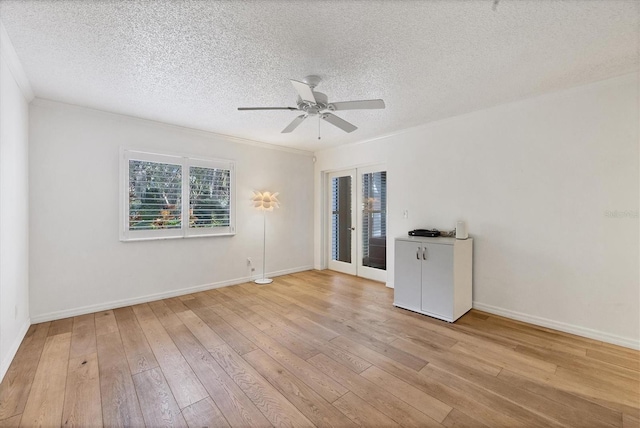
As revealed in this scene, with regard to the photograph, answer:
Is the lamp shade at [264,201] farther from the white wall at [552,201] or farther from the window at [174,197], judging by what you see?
the white wall at [552,201]

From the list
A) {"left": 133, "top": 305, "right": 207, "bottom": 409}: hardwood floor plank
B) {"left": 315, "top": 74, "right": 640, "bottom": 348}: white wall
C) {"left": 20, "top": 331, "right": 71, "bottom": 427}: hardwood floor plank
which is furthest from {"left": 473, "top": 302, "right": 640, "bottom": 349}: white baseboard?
{"left": 20, "top": 331, "right": 71, "bottom": 427}: hardwood floor plank

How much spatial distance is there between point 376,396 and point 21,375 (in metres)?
2.77

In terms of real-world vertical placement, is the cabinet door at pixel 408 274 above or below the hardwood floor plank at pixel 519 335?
above

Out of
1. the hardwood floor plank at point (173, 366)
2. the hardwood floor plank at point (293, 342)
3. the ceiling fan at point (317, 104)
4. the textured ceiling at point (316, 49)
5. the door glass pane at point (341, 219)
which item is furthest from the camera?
the door glass pane at point (341, 219)

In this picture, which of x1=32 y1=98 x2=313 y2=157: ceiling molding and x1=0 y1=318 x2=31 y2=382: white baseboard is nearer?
x1=0 y1=318 x2=31 y2=382: white baseboard

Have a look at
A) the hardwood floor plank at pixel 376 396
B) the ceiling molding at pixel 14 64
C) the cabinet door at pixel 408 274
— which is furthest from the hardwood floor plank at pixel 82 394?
the cabinet door at pixel 408 274

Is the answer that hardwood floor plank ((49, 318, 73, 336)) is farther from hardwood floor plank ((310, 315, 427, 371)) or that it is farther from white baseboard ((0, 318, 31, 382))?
hardwood floor plank ((310, 315, 427, 371))

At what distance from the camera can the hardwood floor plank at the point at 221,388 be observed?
5.63 ft

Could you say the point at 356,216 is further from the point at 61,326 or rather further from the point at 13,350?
the point at 13,350

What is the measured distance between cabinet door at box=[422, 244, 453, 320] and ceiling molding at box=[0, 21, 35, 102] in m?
4.25


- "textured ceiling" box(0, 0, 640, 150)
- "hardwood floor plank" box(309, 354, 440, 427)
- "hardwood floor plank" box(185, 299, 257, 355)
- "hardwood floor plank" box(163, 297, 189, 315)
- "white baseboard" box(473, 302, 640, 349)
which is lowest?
"hardwood floor plank" box(309, 354, 440, 427)

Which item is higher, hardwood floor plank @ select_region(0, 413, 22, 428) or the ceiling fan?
the ceiling fan

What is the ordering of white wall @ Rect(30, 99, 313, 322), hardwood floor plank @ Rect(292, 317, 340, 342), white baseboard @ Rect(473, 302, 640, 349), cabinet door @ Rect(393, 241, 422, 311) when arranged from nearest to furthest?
white baseboard @ Rect(473, 302, 640, 349)
hardwood floor plank @ Rect(292, 317, 340, 342)
white wall @ Rect(30, 99, 313, 322)
cabinet door @ Rect(393, 241, 422, 311)

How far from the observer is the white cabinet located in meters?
3.19
